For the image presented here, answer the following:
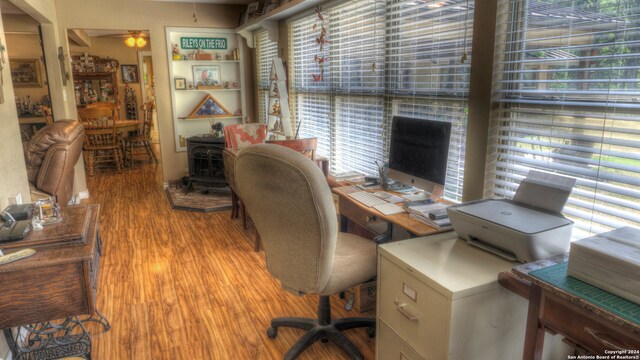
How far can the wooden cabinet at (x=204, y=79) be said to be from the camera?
5.61 meters

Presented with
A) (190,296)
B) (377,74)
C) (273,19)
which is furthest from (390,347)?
(273,19)

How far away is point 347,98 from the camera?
3525 millimetres

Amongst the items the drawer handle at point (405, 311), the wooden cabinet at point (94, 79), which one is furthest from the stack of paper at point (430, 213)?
the wooden cabinet at point (94, 79)

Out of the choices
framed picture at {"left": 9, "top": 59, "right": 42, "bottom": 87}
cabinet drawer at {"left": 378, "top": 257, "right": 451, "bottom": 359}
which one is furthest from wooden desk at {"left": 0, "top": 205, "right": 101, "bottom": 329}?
framed picture at {"left": 9, "top": 59, "right": 42, "bottom": 87}

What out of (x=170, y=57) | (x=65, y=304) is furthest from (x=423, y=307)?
(x=170, y=57)

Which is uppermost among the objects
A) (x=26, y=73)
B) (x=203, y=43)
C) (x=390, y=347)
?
(x=203, y=43)

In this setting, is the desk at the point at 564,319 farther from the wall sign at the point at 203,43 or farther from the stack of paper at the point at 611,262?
the wall sign at the point at 203,43

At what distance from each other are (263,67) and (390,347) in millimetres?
4468

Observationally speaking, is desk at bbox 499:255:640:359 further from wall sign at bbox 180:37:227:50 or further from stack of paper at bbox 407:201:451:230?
wall sign at bbox 180:37:227:50

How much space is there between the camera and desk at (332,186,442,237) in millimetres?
1972

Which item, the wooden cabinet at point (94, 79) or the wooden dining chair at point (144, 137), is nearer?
the wooden dining chair at point (144, 137)

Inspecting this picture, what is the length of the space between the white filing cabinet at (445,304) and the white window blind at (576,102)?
0.46 meters

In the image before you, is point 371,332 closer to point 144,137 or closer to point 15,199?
point 15,199

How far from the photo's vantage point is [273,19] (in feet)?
14.8
